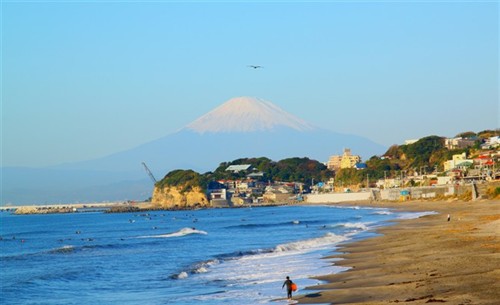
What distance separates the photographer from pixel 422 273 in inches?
1078

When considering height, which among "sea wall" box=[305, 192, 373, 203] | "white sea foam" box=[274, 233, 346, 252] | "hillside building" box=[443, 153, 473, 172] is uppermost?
"hillside building" box=[443, 153, 473, 172]

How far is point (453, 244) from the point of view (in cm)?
3691

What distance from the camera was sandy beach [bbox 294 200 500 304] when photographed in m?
21.9

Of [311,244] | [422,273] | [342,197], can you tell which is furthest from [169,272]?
[342,197]

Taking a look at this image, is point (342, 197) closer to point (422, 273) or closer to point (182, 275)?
point (182, 275)

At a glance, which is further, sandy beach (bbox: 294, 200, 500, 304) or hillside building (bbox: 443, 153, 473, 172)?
hillside building (bbox: 443, 153, 473, 172)

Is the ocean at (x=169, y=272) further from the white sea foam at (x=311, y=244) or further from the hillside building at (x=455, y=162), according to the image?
the hillside building at (x=455, y=162)

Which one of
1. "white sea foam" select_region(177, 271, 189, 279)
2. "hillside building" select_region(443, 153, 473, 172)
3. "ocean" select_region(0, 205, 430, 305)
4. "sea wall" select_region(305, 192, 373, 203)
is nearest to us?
"ocean" select_region(0, 205, 430, 305)

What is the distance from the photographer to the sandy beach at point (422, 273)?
21875mm

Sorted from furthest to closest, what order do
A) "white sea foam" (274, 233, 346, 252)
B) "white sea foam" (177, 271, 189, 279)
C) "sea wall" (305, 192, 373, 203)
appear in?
"sea wall" (305, 192, 373, 203) < "white sea foam" (274, 233, 346, 252) < "white sea foam" (177, 271, 189, 279)

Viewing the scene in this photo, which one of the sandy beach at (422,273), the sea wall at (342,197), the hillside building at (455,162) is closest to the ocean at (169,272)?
the sandy beach at (422,273)

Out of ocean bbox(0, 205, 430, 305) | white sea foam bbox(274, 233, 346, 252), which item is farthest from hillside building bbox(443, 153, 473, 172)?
ocean bbox(0, 205, 430, 305)

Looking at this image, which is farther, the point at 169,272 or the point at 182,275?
the point at 169,272

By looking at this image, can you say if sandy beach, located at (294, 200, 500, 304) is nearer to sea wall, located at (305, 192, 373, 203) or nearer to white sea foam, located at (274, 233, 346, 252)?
white sea foam, located at (274, 233, 346, 252)
